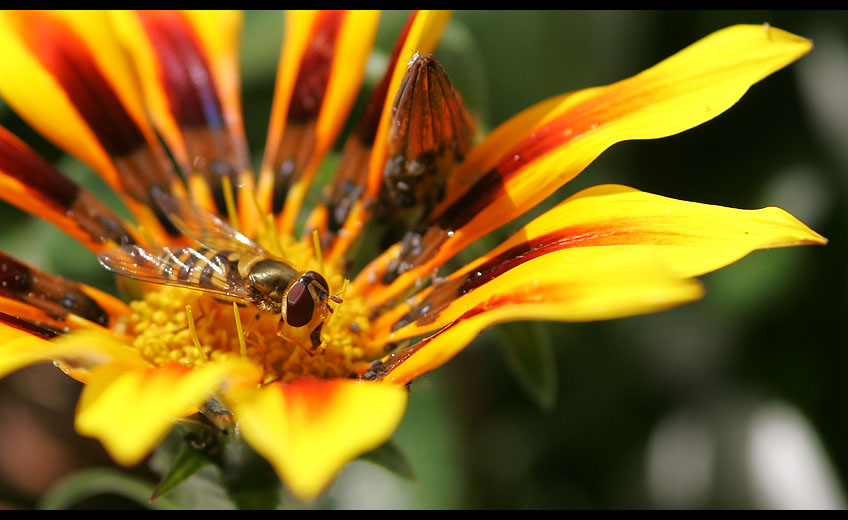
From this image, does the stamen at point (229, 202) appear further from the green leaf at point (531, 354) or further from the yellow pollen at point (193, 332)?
the green leaf at point (531, 354)

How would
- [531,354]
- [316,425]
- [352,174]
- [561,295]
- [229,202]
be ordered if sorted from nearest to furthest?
[316,425], [561,295], [531,354], [229,202], [352,174]

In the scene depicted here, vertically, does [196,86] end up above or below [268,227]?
above

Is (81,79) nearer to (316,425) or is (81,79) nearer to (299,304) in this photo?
(299,304)

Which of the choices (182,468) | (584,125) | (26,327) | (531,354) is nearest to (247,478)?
(182,468)

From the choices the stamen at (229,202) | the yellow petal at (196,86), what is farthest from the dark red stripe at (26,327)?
the yellow petal at (196,86)

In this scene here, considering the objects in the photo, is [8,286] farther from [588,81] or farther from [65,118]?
[588,81]

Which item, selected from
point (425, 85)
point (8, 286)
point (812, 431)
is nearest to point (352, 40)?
point (425, 85)

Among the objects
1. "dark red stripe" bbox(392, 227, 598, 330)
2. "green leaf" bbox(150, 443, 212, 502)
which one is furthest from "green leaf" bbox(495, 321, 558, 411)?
"green leaf" bbox(150, 443, 212, 502)
